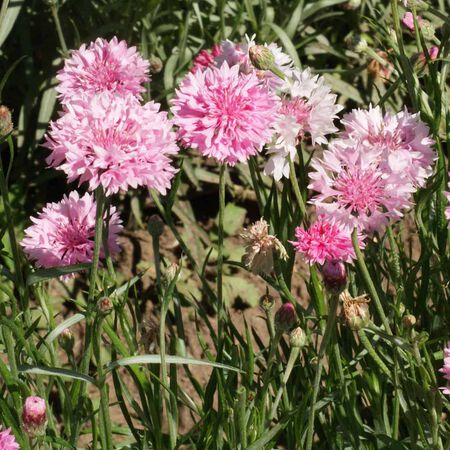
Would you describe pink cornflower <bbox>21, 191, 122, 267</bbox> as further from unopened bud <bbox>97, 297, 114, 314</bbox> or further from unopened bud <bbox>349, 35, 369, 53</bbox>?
unopened bud <bbox>349, 35, 369, 53</bbox>

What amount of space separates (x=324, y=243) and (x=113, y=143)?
32 cm

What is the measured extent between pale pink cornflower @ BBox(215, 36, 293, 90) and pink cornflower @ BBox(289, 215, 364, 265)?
10.6 inches

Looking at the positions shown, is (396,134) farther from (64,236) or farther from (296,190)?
(64,236)

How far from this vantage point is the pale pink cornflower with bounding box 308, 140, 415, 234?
131 cm

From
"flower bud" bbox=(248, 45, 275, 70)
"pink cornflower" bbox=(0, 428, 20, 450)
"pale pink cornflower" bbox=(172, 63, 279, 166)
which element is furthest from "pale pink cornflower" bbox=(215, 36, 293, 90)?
"pink cornflower" bbox=(0, 428, 20, 450)

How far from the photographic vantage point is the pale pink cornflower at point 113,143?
4.11 ft

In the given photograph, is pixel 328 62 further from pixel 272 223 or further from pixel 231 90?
pixel 231 90

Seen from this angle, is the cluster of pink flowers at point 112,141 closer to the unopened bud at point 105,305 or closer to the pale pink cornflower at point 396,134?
the unopened bud at point 105,305

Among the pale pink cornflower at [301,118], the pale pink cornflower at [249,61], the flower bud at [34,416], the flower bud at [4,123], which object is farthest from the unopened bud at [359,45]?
the flower bud at [34,416]

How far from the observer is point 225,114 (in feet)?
4.43

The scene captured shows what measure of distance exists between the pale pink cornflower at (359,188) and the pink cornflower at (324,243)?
0.04 meters

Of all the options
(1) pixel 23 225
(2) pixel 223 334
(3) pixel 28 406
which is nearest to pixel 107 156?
(3) pixel 28 406

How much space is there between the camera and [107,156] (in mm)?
1253

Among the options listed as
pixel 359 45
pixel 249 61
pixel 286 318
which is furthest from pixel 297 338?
pixel 359 45
